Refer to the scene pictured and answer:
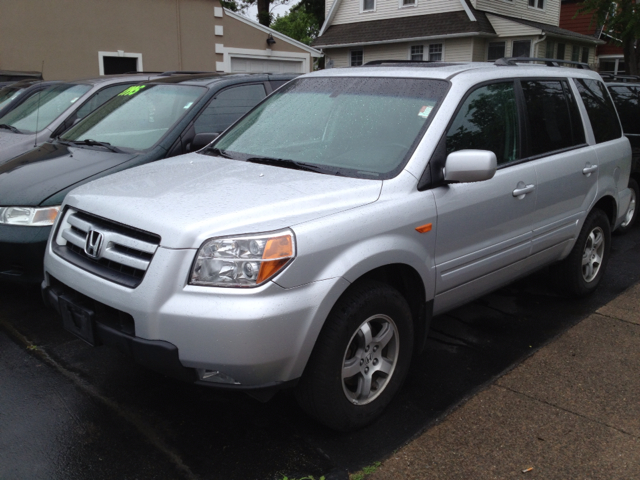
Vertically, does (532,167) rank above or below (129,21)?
below

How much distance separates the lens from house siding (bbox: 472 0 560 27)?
25.7 m

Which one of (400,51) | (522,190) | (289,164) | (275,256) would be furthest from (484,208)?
(400,51)

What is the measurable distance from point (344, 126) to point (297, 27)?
5080 centimetres

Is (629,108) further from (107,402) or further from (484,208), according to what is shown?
(107,402)

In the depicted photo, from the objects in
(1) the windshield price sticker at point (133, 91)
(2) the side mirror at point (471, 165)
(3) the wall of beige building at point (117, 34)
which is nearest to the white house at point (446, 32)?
(3) the wall of beige building at point (117, 34)

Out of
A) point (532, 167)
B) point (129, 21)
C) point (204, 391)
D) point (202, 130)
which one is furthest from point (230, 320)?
point (129, 21)

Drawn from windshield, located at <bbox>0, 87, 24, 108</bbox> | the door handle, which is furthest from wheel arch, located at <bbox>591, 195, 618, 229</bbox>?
windshield, located at <bbox>0, 87, 24, 108</bbox>

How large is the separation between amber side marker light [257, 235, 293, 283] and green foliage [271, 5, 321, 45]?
49.1 meters

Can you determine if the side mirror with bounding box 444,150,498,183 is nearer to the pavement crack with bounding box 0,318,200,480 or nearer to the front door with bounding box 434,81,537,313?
the front door with bounding box 434,81,537,313

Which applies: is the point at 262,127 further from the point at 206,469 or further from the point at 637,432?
the point at 637,432

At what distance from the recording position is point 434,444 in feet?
10.2

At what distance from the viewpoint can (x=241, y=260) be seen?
2.73m

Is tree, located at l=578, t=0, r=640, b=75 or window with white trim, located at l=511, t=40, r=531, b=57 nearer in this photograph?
tree, located at l=578, t=0, r=640, b=75

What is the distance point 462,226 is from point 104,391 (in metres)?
2.29
